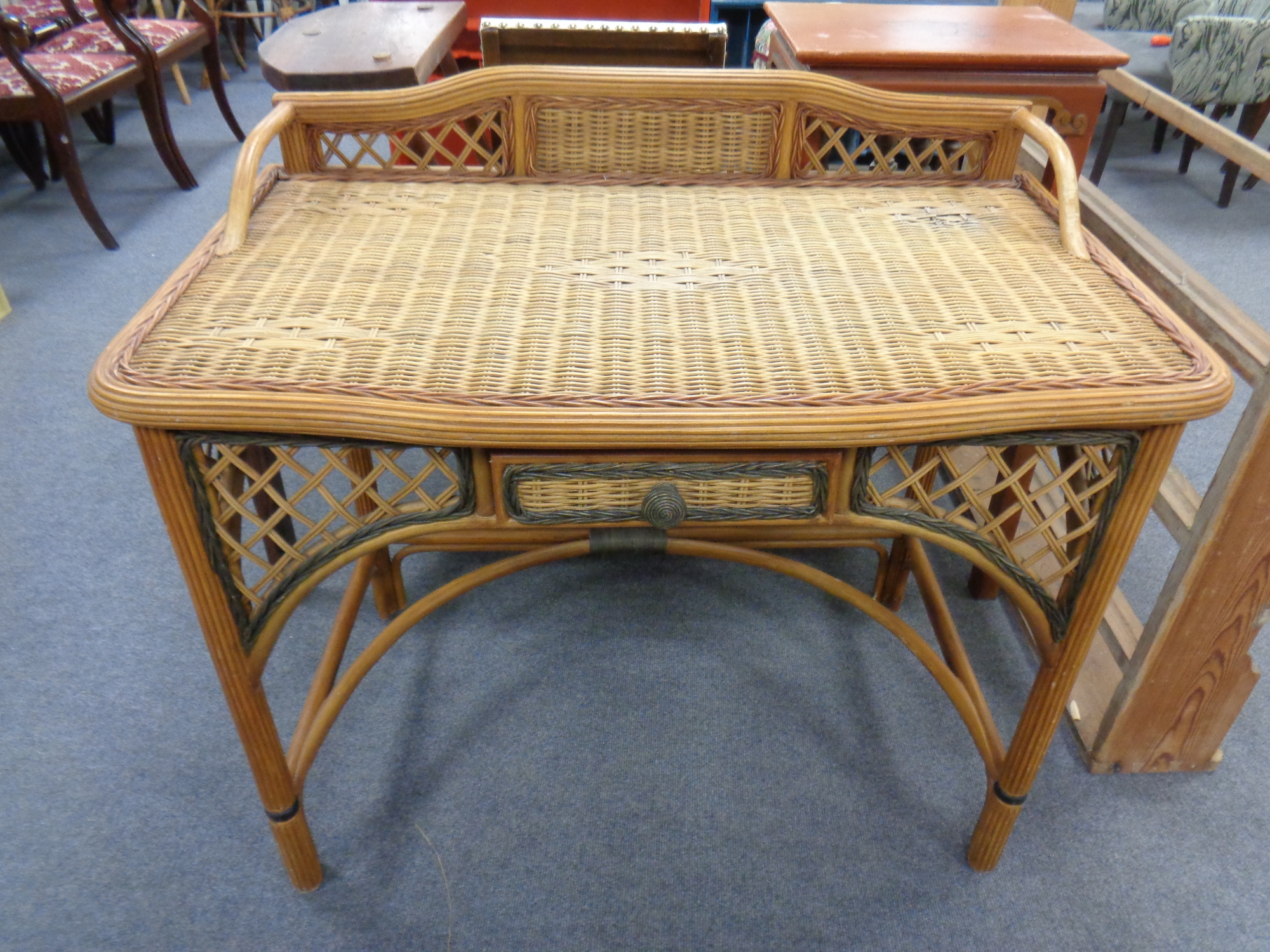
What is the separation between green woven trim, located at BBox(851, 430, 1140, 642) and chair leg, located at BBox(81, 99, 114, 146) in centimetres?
376

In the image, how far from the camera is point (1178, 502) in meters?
1.15

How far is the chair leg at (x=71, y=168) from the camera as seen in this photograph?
2.54 meters

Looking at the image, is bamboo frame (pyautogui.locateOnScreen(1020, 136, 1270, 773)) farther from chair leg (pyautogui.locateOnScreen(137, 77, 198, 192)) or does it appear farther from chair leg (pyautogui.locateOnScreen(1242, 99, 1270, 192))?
chair leg (pyautogui.locateOnScreen(137, 77, 198, 192))

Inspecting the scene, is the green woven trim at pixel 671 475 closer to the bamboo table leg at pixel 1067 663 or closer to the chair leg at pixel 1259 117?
the bamboo table leg at pixel 1067 663

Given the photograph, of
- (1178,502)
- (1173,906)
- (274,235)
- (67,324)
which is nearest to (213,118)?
(67,324)

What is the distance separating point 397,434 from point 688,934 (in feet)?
2.49

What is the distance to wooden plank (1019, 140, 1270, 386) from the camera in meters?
1.00

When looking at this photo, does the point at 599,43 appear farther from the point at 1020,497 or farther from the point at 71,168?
the point at 71,168

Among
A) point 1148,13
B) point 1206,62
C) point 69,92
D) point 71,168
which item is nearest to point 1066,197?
point 1206,62

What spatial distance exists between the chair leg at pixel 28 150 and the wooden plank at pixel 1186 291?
3.41 meters

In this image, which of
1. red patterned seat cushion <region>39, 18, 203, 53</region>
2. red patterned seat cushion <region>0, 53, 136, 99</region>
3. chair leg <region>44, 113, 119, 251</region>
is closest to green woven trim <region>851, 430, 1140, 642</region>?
chair leg <region>44, 113, 119, 251</region>

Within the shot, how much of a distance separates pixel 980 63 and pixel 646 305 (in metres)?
1.02

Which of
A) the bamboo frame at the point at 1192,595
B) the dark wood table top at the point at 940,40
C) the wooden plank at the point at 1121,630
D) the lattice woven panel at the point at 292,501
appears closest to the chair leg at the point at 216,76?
the dark wood table top at the point at 940,40

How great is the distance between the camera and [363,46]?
6.81 feet
